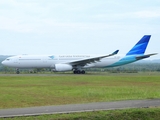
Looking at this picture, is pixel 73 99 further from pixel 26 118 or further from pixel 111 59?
pixel 111 59

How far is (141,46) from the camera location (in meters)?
55.6

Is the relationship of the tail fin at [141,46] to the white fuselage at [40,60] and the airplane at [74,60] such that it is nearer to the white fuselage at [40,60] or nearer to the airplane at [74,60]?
the airplane at [74,60]

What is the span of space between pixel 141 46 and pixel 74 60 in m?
12.0

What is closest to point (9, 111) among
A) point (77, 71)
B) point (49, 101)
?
point (49, 101)

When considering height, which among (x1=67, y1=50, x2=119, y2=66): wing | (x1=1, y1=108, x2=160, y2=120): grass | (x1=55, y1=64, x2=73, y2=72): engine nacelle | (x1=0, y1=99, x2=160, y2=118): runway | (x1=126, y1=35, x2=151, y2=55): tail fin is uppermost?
(x1=126, y1=35, x2=151, y2=55): tail fin

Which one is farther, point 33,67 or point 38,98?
point 33,67

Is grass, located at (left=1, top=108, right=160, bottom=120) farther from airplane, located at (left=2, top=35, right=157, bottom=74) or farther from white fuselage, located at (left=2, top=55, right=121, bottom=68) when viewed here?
white fuselage, located at (left=2, top=55, right=121, bottom=68)

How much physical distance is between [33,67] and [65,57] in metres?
5.70

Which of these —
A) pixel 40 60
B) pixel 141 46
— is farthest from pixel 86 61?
pixel 141 46

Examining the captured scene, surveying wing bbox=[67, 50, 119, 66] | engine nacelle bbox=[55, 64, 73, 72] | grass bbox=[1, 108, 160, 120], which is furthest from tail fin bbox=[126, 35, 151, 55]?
grass bbox=[1, 108, 160, 120]

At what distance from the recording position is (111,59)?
5491 centimetres

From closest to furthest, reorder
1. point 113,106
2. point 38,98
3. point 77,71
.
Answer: point 113,106 → point 38,98 → point 77,71

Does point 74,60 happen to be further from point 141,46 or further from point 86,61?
point 141,46

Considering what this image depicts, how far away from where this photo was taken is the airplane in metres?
52.1
